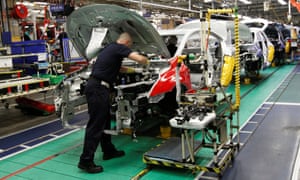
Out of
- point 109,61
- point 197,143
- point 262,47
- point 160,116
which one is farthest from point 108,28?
point 262,47

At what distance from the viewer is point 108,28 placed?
205 inches

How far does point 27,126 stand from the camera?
23.3ft

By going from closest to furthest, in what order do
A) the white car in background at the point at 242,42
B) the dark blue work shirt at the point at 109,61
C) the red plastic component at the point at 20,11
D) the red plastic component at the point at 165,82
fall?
1. the dark blue work shirt at the point at 109,61
2. the red plastic component at the point at 165,82
3. the white car in background at the point at 242,42
4. the red plastic component at the point at 20,11

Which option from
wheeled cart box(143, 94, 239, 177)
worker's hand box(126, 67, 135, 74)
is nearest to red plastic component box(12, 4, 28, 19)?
worker's hand box(126, 67, 135, 74)

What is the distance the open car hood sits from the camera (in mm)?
4574

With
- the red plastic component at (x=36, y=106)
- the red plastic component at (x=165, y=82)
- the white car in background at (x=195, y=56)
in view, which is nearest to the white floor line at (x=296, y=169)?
the white car in background at (x=195, y=56)

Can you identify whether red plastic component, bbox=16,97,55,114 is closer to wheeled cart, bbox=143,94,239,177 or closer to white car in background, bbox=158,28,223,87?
white car in background, bbox=158,28,223,87

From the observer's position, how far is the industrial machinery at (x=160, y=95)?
3883 mm

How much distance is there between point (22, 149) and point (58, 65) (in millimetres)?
3401

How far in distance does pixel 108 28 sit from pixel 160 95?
4.73ft

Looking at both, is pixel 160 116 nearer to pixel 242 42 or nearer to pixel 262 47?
pixel 242 42

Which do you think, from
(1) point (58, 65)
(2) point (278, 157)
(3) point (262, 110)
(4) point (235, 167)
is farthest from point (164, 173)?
(1) point (58, 65)

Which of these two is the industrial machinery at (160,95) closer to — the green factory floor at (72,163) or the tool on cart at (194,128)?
the tool on cart at (194,128)

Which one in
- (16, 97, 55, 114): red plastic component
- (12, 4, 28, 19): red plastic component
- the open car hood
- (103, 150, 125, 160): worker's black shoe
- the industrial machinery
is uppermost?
(12, 4, 28, 19): red plastic component
